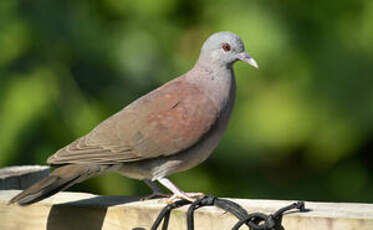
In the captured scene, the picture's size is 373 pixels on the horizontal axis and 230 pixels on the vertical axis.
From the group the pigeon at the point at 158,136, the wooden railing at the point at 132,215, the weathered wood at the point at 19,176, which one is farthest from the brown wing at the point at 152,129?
the wooden railing at the point at 132,215

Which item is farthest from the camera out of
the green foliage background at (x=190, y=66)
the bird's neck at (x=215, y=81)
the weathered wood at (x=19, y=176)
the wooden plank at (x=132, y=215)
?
the green foliage background at (x=190, y=66)

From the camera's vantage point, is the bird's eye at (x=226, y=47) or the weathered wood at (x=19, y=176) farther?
the bird's eye at (x=226, y=47)

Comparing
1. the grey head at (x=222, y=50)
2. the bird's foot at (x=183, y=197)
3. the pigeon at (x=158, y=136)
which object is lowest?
the bird's foot at (x=183, y=197)

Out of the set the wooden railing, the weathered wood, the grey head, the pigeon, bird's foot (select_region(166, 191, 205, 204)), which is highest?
the grey head

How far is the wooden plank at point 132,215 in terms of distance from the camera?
163cm

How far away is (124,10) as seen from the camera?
12.2ft

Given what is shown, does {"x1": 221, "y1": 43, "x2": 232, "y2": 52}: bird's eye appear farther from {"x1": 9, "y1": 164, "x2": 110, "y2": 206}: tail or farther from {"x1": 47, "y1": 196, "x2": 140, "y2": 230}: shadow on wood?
{"x1": 47, "y1": 196, "x2": 140, "y2": 230}: shadow on wood

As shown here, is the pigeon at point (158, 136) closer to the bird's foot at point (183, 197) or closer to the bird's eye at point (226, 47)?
the bird's foot at point (183, 197)

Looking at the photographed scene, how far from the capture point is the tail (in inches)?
77.2

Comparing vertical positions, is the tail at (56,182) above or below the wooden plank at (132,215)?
above

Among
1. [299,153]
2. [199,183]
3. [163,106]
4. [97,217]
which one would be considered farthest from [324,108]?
[97,217]

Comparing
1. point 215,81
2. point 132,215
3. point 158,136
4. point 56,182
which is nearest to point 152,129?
point 158,136

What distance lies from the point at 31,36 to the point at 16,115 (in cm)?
46

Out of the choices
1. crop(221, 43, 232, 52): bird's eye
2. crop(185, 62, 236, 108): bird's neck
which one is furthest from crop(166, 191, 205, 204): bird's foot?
crop(221, 43, 232, 52): bird's eye
